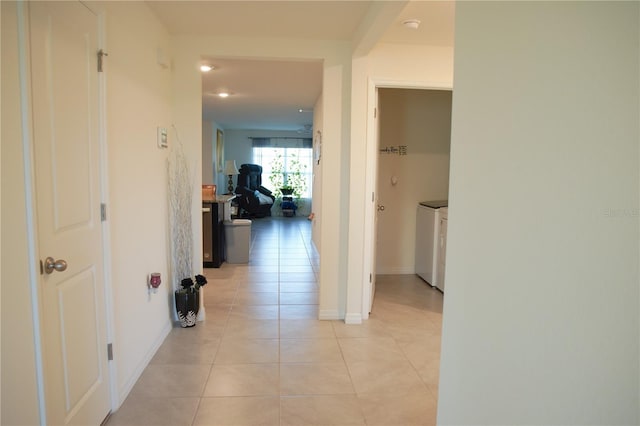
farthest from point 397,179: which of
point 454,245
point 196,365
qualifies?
point 454,245

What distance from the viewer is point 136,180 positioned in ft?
8.52

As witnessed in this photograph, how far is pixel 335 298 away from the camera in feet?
12.3

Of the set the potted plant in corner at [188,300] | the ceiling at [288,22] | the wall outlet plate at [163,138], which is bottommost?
the potted plant in corner at [188,300]

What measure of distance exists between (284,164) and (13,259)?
420 inches

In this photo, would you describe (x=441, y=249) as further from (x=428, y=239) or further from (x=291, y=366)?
(x=291, y=366)

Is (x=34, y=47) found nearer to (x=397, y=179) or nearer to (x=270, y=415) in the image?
(x=270, y=415)

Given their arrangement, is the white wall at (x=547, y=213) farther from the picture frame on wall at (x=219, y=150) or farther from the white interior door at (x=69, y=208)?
the picture frame on wall at (x=219, y=150)

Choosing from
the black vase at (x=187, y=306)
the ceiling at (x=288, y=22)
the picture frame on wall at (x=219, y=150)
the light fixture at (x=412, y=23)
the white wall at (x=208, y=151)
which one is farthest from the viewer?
the picture frame on wall at (x=219, y=150)

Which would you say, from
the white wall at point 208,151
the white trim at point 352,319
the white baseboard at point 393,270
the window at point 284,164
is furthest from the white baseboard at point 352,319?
the window at point 284,164

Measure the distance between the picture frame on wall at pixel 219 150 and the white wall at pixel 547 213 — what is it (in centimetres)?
960

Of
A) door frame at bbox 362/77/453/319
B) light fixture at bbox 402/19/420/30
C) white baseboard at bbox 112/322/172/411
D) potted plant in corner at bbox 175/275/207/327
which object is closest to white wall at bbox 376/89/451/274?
door frame at bbox 362/77/453/319

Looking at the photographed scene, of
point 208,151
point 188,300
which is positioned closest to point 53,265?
point 188,300

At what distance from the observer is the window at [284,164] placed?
11.9m

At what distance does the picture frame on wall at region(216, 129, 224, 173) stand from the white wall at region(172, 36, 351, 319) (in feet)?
23.6
